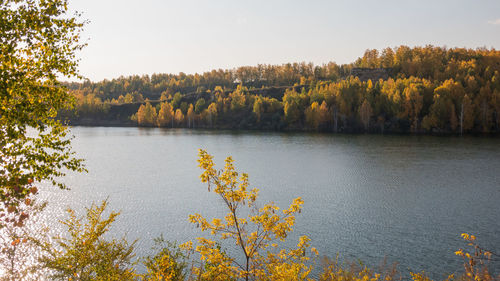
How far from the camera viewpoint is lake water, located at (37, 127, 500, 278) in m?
24.3

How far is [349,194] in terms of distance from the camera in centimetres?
3766

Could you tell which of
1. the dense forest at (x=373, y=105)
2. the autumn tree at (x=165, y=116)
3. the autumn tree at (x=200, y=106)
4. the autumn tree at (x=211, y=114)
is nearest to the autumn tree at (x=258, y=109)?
the dense forest at (x=373, y=105)

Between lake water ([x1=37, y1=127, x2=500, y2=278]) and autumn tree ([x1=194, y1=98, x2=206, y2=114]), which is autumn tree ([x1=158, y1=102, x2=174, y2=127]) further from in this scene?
lake water ([x1=37, y1=127, x2=500, y2=278])

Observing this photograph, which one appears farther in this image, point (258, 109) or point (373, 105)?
point (258, 109)

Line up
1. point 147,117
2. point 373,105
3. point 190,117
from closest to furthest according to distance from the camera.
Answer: point 373,105 < point 190,117 < point 147,117

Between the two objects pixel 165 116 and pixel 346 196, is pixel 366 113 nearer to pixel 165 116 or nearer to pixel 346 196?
pixel 346 196

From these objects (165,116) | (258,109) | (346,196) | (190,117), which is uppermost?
(258,109)

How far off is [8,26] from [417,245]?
24.0 metres

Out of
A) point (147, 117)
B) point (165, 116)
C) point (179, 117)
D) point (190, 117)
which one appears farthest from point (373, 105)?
point (147, 117)

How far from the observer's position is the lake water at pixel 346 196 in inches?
957

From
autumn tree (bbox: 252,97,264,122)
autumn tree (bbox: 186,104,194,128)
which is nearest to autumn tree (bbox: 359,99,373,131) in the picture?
autumn tree (bbox: 252,97,264,122)

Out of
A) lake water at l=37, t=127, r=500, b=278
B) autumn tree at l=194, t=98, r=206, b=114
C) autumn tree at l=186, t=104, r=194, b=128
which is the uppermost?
autumn tree at l=194, t=98, r=206, b=114

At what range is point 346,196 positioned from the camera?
1447 inches

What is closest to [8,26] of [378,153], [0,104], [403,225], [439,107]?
[0,104]
